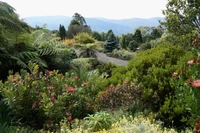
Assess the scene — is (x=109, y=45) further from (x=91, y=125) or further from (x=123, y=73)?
(x=91, y=125)

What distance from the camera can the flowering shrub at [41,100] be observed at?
3723 mm

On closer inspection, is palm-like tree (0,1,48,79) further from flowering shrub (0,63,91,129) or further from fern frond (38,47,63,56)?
flowering shrub (0,63,91,129)

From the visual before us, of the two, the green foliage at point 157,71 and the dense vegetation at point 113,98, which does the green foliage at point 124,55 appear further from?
the green foliage at point 157,71

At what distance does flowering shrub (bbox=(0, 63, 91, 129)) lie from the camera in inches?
147

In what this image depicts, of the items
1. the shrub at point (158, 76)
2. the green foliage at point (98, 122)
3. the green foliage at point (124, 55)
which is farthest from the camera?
the green foliage at point (124, 55)

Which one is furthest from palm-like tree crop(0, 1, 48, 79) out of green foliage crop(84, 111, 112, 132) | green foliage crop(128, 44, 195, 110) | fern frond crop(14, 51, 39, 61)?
green foliage crop(84, 111, 112, 132)

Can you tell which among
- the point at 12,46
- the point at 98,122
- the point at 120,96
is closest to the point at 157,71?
the point at 120,96

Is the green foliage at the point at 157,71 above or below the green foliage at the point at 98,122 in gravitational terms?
above

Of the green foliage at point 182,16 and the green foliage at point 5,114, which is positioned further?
the green foliage at point 182,16

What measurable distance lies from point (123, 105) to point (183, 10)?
11547mm

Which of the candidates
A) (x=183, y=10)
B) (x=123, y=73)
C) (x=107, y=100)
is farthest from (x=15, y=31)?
(x=183, y=10)

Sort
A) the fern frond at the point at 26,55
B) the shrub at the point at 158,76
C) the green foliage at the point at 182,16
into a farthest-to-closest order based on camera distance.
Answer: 1. the green foliage at the point at 182,16
2. the fern frond at the point at 26,55
3. the shrub at the point at 158,76

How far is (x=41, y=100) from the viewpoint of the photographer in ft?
12.8

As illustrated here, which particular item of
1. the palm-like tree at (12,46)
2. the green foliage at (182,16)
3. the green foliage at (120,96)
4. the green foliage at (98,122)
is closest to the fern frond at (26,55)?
the palm-like tree at (12,46)
